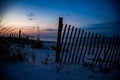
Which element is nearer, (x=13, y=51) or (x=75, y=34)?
(x=13, y=51)

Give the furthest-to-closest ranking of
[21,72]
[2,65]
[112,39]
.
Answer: [112,39], [2,65], [21,72]

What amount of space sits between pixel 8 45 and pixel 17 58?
490mm

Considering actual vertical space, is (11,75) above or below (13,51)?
below

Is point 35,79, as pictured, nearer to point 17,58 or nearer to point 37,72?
point 37,72

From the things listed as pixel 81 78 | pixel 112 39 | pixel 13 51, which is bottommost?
pixel 81 78

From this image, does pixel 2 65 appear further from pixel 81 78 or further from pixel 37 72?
pixel 81 78

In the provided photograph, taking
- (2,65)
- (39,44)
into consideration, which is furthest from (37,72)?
(39,44)

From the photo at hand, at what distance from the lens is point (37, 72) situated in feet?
13.2

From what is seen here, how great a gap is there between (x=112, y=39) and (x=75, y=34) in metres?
1.94

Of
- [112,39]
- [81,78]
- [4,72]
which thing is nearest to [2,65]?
[4,72]

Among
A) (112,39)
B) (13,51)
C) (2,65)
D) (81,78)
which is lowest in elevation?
(81,78)

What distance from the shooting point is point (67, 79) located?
376cm

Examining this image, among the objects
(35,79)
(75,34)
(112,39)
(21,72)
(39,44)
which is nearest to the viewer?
(35,79)

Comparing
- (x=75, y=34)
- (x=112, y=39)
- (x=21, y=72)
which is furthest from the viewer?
(x=112, y=39)
